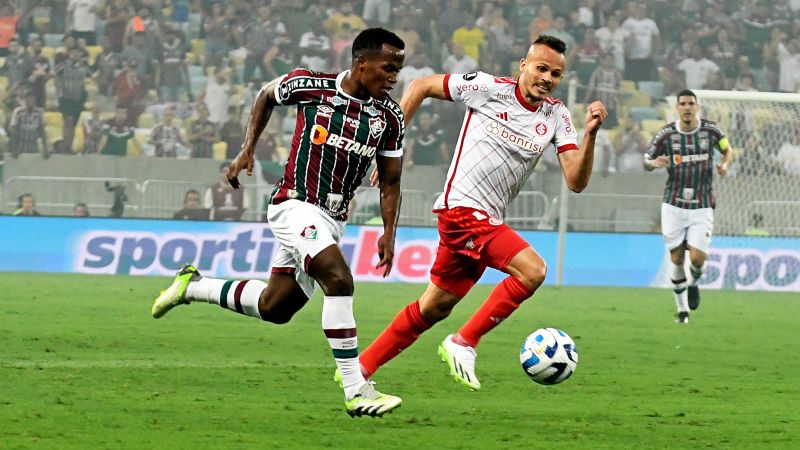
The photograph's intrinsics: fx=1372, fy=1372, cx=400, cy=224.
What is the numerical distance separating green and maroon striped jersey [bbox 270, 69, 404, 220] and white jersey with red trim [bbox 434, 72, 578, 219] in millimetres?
1069

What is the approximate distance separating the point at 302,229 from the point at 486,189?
1.64m

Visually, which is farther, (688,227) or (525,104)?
(688,227)

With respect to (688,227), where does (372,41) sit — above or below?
above

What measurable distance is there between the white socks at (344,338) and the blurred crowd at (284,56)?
13607mm

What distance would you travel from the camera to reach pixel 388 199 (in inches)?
285

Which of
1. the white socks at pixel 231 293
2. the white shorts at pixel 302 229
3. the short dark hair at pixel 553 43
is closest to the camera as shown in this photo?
the white shorts at pixel 302 229

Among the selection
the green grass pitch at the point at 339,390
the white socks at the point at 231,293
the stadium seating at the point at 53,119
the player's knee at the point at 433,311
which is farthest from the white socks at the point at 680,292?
the stadium seating at the point at 53,119

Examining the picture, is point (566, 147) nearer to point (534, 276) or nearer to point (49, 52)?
point (534, 276)

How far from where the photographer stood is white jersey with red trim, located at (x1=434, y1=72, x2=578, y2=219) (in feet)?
26.9

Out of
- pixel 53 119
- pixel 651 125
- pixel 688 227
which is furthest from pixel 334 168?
pixel 651 125

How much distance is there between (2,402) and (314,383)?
2.02 m

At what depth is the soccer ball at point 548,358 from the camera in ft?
25.4

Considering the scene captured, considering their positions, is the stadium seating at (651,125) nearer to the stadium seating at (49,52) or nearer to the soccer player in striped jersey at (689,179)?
the soccer player in striped jersey at (689,179)

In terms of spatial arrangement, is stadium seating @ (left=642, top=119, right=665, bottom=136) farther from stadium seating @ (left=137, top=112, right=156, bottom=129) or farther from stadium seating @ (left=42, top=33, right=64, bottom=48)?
stadium seating @ (left=42, top=33, right=64, bottom=48)
